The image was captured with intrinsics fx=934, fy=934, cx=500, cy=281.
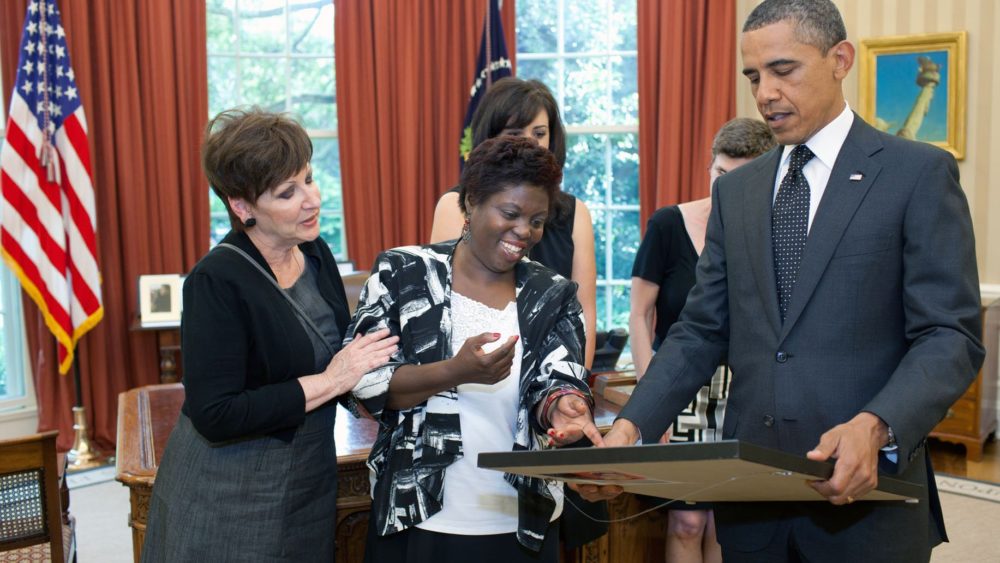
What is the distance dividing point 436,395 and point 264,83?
534 centimetres

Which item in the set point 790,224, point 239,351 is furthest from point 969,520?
point 239,351

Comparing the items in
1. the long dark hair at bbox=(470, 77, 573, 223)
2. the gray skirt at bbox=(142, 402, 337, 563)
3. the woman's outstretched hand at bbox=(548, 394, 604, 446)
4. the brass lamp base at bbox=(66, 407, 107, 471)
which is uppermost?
the long dark hair at bbox=(470, 77, 573, 223)

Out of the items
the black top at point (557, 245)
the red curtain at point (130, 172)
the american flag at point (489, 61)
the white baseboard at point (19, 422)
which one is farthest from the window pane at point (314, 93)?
the black top at point (557, 245)

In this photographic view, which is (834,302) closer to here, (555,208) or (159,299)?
(555,208)

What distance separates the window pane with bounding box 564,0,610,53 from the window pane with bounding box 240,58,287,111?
7.12 feet

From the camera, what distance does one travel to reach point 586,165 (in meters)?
7.20

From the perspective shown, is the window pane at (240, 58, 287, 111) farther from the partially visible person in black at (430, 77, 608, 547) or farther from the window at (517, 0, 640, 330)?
the partially visible person in black at (430, 77, 608, 547)

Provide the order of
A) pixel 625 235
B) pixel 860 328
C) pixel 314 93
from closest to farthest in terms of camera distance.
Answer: pixel 860 328
pixel 314 93
pixel 625 235

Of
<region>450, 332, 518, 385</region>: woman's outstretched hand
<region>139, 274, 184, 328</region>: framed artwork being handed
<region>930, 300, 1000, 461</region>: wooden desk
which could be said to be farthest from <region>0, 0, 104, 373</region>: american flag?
<region>930, 300, 1000, 461</region>: wooden desk

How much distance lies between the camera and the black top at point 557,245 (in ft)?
8.63

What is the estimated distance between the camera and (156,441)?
2686mm

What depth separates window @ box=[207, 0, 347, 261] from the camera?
652cm

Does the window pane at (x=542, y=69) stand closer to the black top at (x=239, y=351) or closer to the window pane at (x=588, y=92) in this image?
the window pane at (x=588, y=92)

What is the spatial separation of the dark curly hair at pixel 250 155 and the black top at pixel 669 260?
1.27 metres
